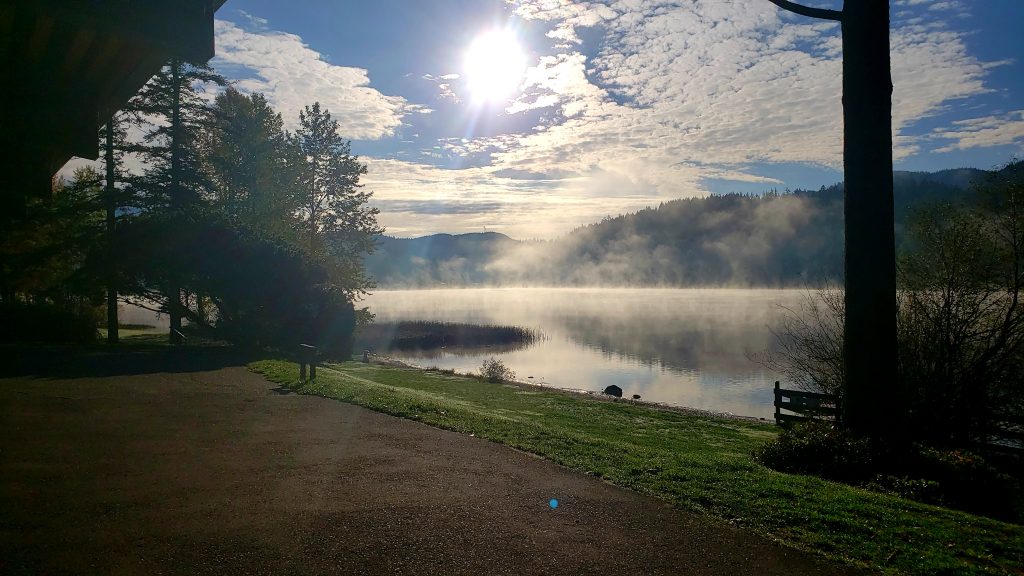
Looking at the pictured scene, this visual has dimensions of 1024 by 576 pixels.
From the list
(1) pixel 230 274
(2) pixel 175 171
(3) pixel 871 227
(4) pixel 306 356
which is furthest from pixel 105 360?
(3) pixel 871 227

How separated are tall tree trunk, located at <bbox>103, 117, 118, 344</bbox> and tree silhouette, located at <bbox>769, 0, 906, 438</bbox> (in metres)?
30.4

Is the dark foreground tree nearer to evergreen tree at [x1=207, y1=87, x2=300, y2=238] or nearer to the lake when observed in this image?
evergreen tree at [x1=207, y1=87, x2=300, y2=238]

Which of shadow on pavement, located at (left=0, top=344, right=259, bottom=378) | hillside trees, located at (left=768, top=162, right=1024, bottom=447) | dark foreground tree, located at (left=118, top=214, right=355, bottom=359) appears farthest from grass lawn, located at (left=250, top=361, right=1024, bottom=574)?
dark foreground tree, located at (left=118, top=214, right=355, bottom=359)

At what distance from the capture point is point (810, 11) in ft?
35.0

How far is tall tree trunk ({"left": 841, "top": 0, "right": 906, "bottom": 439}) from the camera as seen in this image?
10.2 metres

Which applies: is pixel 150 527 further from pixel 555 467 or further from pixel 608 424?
pixel 608 424

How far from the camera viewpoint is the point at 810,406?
1973 cm

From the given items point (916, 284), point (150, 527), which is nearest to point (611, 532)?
point (150, 527)

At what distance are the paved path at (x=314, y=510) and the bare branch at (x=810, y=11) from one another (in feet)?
29.6

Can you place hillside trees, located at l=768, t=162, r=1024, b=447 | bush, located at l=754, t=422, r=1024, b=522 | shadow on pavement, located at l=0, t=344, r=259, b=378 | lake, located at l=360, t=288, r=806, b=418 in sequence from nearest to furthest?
1. bush, located at l=754, t=422, r=1024, b=522
2. hillside trees, located at l=768, t=162, r=1024, b=447
3. shadow on pavement, located at l=0, t=344, r=259, b=378
4. lake, located at l=360, t=288, r=806, b=418

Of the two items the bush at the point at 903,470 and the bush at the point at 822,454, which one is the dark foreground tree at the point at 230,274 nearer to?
the bush at the point at 822,454

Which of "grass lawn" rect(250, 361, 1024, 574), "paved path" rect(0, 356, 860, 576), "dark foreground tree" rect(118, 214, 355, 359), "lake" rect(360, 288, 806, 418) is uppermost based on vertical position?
"dark foreground tree" rect(118, 214, 355, 359)

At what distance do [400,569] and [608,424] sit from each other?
13812 mm

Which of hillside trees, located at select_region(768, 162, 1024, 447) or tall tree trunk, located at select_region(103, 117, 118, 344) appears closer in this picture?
hillside trees, located at select_region(768, 162, 1024, 447)
